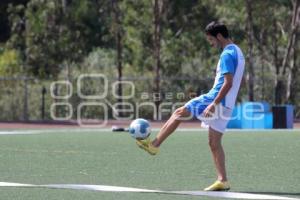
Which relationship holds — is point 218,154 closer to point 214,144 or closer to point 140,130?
point 214,144

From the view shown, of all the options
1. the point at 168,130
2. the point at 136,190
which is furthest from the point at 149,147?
the point at 136,190

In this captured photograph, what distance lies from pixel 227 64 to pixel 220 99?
16.2 inches

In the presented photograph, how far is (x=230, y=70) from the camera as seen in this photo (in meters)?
11.3

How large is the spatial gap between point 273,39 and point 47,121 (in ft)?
44.0

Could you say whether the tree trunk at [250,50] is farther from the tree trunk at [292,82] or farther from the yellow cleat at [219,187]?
the yellow cleat at [219,187]

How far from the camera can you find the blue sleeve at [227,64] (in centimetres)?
A: 1134

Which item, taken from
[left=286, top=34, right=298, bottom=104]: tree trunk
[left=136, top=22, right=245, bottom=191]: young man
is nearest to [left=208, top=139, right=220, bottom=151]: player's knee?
[left=136, top=22, right=245, bottom=191]: young man

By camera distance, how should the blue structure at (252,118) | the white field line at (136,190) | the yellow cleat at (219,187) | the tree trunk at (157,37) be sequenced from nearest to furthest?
the white field line at (136,190)
the yellow cleat at (219,187)
the blue structure at (252,118)
the tree trunk at (157,37)

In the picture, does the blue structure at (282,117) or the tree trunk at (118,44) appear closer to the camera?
the blue structure at (282,117)

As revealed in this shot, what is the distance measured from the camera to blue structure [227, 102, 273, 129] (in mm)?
32781

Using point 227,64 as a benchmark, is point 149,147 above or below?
below

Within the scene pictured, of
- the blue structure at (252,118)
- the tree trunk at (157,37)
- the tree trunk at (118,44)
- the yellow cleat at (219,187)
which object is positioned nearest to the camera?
the yellow cleat at (219,187)

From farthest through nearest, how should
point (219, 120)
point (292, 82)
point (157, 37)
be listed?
point (292, 82) < point (157, 37) < point (219, 120)

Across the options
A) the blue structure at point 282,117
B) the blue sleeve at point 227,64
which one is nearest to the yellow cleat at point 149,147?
the blue sleeve at point 227,64
